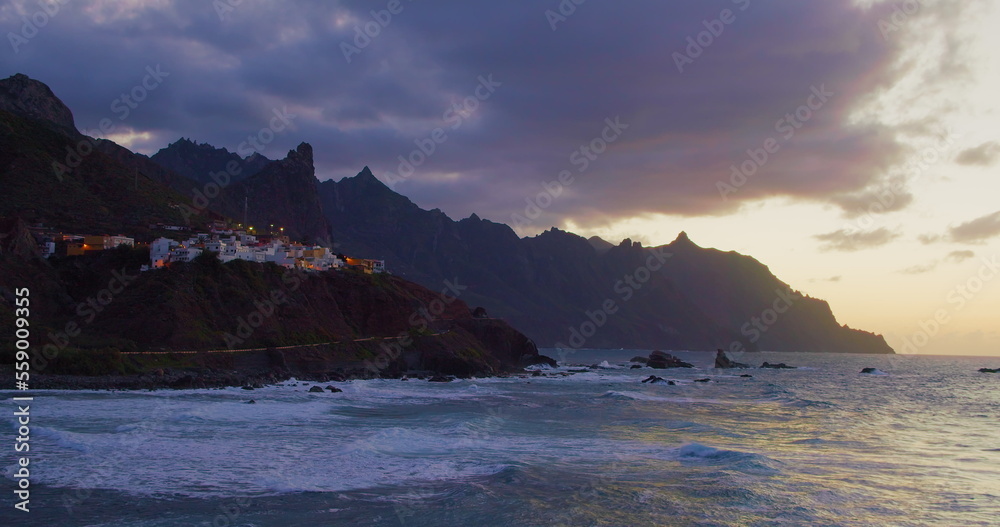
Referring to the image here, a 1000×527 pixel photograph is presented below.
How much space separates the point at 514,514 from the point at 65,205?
10228 cm

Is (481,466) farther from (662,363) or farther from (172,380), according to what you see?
(662,363)

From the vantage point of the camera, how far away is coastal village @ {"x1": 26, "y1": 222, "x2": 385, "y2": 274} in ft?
252

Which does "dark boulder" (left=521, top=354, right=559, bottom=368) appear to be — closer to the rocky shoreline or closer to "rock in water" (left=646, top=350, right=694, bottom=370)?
"rock in water" (left=646, top=350, right=694, bottom=370)

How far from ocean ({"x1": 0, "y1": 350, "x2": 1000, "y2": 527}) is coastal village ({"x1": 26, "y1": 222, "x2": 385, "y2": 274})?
3698 cm

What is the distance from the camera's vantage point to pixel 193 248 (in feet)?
256

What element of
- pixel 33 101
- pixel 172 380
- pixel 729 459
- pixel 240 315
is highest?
pixel 33 101

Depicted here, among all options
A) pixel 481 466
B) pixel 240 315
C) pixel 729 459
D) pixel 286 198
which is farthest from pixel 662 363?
pixel 286 198

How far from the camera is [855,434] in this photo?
3416 cm

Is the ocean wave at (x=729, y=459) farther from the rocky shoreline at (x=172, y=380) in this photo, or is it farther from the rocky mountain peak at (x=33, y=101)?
the rocky mountain peak at (x=33, y=101)

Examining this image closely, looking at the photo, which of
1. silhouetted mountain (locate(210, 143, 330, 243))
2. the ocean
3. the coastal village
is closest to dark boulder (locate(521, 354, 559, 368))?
the coastal village

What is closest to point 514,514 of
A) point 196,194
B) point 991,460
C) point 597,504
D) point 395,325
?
point 597,504

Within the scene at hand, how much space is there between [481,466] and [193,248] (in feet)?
216

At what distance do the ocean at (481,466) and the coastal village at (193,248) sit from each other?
37.0m

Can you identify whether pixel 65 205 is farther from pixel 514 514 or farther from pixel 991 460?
pixel 991 460
